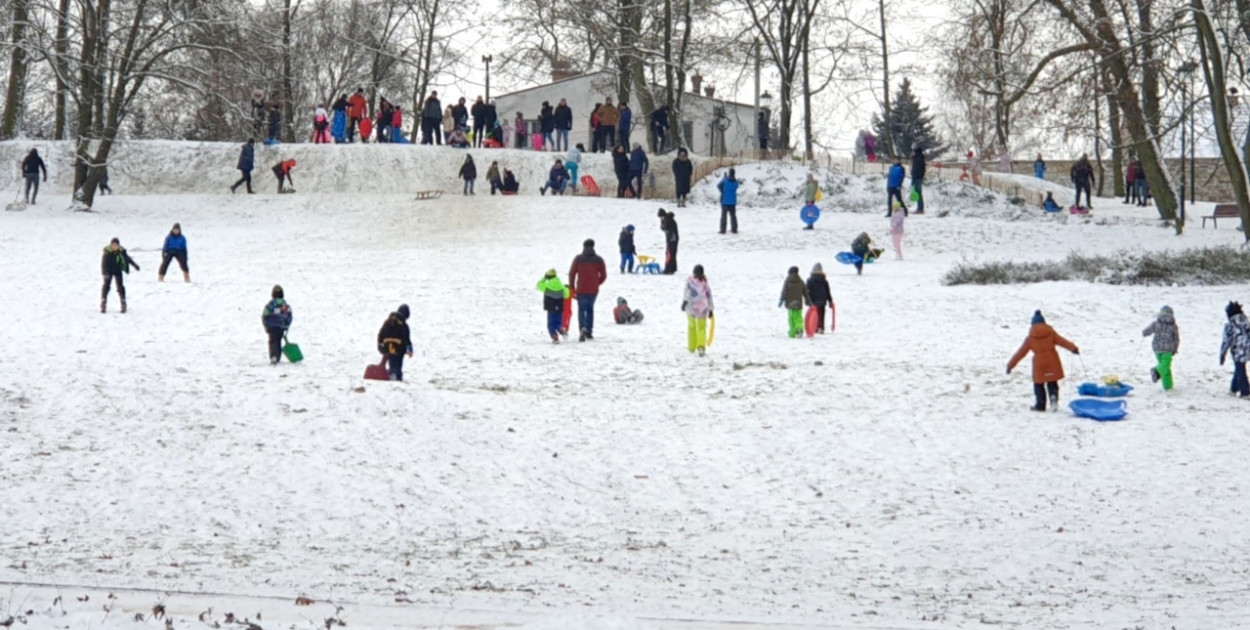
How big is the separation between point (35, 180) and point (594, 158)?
16235mm

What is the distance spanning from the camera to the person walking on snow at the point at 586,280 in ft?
64.6

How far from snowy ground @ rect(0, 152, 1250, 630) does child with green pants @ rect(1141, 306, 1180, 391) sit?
31cm

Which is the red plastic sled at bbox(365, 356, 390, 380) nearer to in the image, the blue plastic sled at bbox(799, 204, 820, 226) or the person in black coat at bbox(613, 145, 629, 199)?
the blue plastic sled at bbox(799, 204, 820, 226)

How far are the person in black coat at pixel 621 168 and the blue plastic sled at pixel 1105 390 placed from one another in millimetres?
24255

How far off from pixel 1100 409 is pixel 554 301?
7883 mm

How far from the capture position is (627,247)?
90.6 feet

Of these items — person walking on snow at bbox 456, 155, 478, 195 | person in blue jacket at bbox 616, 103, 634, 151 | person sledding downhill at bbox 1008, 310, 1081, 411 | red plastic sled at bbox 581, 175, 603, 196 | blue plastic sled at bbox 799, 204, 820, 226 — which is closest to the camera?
person sledding downhill at bbox 1008, 310, 1081, 411

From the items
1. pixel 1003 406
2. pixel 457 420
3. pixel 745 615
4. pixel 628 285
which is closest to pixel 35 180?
pixel 628 285

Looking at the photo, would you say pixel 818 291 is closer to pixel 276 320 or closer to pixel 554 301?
pixel 554 301

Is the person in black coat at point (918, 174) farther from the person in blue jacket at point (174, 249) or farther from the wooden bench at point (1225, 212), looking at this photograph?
the person in blue jacket at point (174, 249)

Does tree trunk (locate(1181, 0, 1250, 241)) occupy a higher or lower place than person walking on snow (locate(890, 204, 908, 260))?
higher

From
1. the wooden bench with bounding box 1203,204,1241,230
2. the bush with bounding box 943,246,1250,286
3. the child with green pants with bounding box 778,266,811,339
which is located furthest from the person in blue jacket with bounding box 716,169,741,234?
the wooden bench with bounding box 1203,204,1241,230

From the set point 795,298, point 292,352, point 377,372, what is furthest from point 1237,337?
point 292,352

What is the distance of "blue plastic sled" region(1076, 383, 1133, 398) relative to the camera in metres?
15.9
